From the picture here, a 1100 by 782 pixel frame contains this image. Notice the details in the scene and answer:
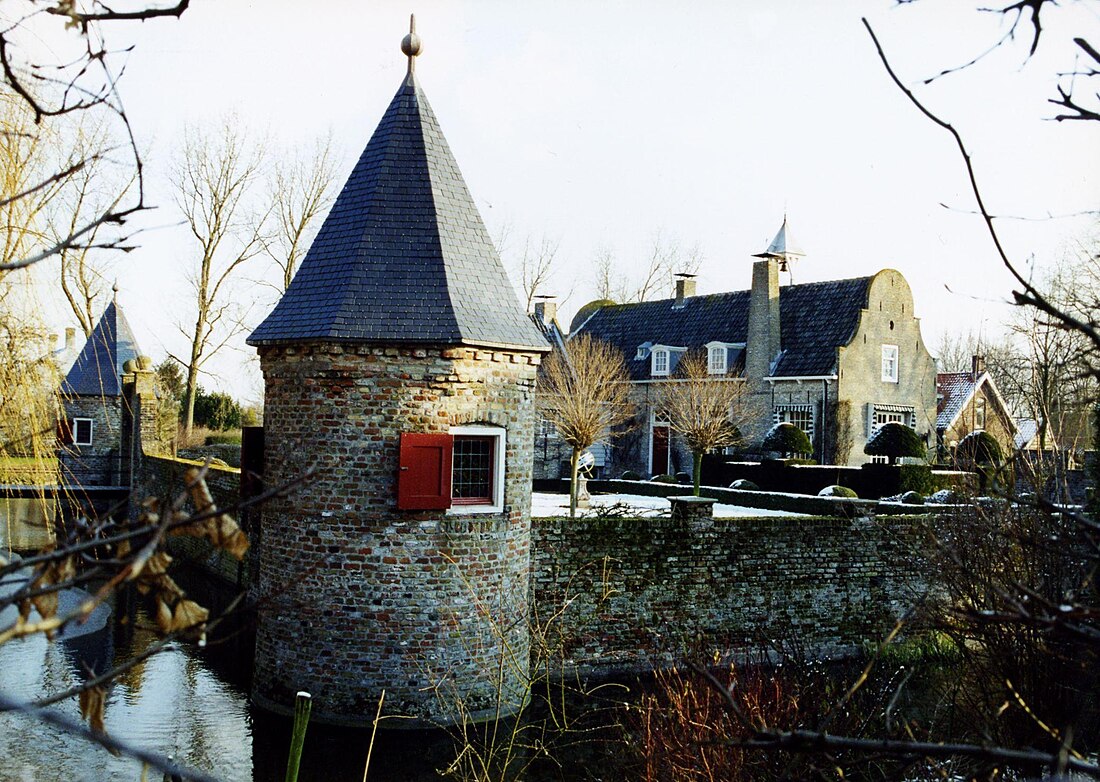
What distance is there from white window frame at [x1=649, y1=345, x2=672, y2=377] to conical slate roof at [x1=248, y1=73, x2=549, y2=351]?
2406 cm

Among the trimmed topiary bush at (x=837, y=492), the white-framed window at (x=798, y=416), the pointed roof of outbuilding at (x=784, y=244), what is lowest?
the trimmed topiary bush at (x=837, y=492)

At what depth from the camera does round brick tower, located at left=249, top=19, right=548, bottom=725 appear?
11195mm

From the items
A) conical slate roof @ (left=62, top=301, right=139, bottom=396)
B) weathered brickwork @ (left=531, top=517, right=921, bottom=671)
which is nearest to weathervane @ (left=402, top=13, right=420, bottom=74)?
weathered brickwork @ (left=531, top=517, right=921, bottom=671)

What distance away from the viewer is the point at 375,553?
11.2m

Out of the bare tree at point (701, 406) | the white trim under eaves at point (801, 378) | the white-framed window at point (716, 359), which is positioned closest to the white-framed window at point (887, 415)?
the white trim under eaves at point (801, 378)

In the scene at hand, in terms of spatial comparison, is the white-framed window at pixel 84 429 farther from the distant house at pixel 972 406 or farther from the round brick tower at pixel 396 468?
the distant house at pixel 972 406

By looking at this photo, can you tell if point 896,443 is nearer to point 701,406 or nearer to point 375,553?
point 701,406

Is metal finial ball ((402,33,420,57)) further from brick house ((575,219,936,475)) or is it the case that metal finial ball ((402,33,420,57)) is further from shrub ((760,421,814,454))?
brick house ((575,219,936,475))

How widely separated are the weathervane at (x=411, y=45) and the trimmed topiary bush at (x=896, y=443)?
748 inches

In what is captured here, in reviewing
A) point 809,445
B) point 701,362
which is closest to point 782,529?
point 809,445

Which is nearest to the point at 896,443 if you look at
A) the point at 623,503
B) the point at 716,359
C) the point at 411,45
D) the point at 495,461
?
the point at 716,359

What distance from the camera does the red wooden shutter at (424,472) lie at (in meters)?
11.1

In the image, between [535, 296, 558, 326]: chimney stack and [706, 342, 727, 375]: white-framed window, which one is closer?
[706, 342, 727, 375]: white-framed window

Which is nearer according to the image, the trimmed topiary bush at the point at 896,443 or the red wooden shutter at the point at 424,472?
the red wooden shutter at the point at 424,472
